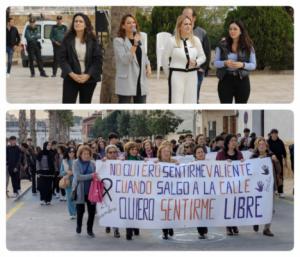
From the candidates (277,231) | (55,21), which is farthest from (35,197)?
(277,231)

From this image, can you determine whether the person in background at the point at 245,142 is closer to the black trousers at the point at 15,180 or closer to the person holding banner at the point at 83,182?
the person holding banner at the point at 83,182

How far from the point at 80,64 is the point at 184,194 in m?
1.91

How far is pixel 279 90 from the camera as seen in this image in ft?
35.0

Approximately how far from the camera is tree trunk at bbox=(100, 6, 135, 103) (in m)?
9.67

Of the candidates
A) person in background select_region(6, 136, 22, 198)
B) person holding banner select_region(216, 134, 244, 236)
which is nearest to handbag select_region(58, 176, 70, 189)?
person in background select_region(6, 136, 22, 198)

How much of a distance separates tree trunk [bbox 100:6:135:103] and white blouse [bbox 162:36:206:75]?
0.64 metres

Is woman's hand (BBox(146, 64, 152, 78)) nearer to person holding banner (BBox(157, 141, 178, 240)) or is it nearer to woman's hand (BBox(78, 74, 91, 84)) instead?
woman's hand (BBox(78, 74, 91, 84))

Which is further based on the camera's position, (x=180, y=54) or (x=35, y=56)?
(x=35, y=56)

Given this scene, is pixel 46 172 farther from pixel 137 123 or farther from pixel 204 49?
pixel 204 49

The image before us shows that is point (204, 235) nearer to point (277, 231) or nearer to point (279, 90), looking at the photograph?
point (277, 231)

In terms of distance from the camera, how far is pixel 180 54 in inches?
372

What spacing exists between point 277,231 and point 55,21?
3587mm

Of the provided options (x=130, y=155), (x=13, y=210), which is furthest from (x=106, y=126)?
(x=13, y=210)

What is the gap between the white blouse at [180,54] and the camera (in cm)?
946
